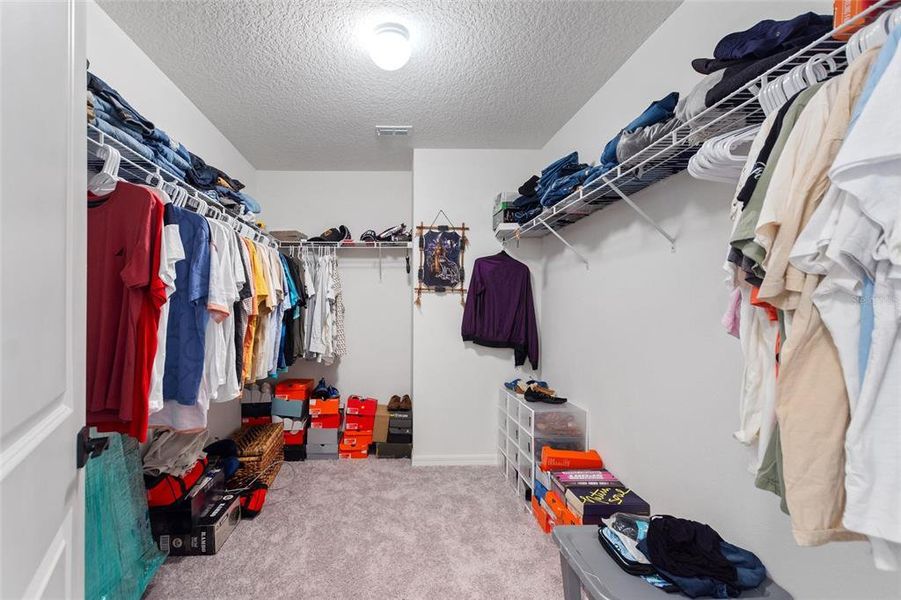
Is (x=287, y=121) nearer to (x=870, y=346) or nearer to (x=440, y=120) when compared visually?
(x=440, y=120)

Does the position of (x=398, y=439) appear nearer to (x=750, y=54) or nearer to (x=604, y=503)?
(x=604, y=503)

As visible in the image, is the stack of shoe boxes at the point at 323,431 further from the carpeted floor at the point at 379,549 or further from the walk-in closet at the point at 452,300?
the carpeted floor at the point at 379,549

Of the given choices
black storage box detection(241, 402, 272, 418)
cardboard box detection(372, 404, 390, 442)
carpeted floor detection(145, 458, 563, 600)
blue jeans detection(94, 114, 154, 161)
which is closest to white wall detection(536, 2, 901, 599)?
carpeted floor detection(145, 458, 563, 600)

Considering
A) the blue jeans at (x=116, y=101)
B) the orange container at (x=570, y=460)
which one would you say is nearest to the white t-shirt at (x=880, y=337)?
the orange container at (x=570, y=460)

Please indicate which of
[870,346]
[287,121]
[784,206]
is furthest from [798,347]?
[287,121]

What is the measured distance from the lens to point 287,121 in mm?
2541

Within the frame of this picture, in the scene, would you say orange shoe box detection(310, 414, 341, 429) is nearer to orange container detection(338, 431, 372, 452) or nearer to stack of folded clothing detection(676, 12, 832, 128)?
orange container detection(338, 431, 372, 452)

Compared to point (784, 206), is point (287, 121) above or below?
above

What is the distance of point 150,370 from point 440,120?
2.23 metres

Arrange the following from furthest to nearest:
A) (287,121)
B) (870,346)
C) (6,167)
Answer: (287,121), (870,346), (6,167)

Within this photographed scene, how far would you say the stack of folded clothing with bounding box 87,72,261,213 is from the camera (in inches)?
49.1

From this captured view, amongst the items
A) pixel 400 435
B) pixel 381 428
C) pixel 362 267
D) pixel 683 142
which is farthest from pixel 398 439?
pixel 683 142

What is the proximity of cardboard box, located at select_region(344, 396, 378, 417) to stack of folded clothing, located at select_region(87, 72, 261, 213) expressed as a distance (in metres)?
1.89

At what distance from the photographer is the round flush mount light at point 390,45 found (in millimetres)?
1683
